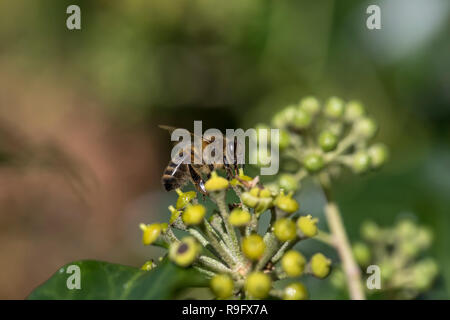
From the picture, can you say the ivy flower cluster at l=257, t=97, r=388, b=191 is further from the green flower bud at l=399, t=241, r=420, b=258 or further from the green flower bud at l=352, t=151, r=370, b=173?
the green flower bud at l=399, t=241, r=420, b=258

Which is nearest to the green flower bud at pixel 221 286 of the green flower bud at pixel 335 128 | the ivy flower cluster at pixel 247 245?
the ivy flower cluster at pixel 247 245

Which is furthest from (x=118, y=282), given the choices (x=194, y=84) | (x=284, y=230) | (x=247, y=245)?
(x=194, y=84)

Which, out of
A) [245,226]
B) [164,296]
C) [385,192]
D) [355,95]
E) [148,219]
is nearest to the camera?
[164,296]

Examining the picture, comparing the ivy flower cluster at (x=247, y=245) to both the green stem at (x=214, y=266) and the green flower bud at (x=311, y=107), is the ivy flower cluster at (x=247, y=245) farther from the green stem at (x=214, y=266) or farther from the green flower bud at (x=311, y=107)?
the green flower bud at (x=311, y=107)

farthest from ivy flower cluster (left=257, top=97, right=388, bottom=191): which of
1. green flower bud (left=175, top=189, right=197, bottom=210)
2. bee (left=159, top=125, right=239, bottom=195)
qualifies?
green flower bud (left=175, top=189, right=197, bottom=210)

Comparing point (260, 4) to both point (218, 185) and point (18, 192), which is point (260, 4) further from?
point (218, 185)

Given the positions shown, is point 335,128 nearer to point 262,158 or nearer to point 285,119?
point 285,119
